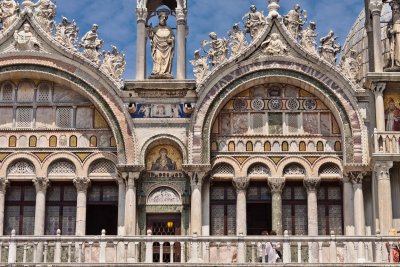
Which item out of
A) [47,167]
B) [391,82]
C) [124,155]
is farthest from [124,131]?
[391,82]

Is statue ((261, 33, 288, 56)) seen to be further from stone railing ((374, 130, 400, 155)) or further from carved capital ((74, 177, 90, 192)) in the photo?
carved capital ((74, 177, 90, 192))

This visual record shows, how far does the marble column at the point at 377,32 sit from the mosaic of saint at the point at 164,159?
225 inches

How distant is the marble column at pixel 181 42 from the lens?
88.9 feet

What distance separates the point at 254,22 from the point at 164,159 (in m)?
4.44

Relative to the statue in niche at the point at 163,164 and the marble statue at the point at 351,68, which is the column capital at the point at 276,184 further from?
the marble statue at the point at 351,68

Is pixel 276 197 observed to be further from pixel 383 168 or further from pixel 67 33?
pixel 67 33

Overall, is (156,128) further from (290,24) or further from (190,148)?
(290,24)

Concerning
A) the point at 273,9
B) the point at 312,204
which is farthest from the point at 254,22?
the point at 312,204

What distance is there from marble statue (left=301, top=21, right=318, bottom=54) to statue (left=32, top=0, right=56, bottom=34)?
22.3 ft

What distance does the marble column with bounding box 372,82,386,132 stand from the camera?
25969mm

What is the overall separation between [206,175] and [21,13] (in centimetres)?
672

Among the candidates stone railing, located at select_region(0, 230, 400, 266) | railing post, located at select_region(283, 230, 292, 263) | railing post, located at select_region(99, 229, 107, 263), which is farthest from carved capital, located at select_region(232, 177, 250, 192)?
railing post, located at select_region(99, 229, 107, 263)

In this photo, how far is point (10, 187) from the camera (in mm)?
27156

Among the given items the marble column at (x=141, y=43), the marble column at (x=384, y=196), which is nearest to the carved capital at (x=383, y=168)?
the marble column at (x=384, y=196)
